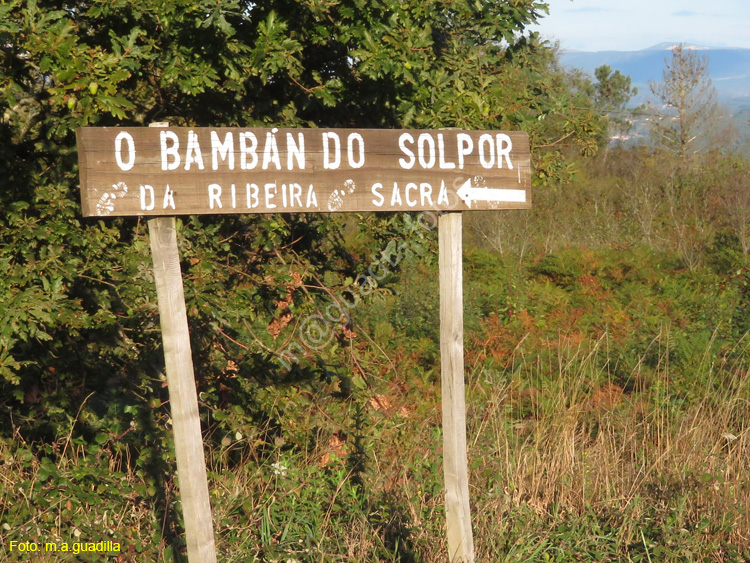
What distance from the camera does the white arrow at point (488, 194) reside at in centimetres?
291

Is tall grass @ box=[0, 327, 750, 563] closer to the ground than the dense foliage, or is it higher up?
closer to the ground

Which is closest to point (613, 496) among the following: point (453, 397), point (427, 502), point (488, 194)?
point (427, 502)

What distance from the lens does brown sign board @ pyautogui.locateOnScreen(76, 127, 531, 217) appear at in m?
2.38

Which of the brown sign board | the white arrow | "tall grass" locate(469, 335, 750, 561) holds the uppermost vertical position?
the brown sign board

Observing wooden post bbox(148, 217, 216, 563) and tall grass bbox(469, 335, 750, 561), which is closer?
wooden post bbox(148, 217, 216, 563)

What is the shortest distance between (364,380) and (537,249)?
10.8 metres

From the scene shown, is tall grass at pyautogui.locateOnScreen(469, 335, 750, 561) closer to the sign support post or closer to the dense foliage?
the dense foliage

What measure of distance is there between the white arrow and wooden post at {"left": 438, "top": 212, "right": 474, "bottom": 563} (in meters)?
0.09

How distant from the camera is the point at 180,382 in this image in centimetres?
247

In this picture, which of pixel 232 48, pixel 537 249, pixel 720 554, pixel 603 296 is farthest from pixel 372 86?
pixel 537 249

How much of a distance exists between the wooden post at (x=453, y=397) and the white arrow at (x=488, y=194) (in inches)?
3.5

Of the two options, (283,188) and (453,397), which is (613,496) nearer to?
(453,397)

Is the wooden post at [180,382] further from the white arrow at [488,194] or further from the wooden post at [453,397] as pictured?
the white arrow at [488,194]

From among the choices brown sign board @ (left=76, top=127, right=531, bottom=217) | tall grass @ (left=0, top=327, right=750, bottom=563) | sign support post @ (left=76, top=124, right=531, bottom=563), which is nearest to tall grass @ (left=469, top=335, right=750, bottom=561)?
tall grass @ (left=0, top=327, right=750, bottom=563)
